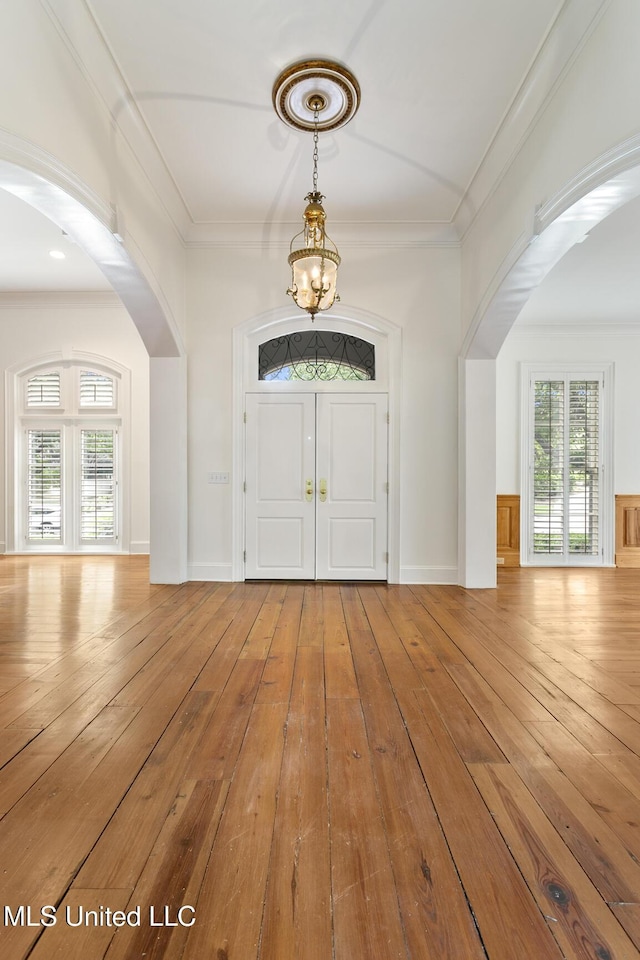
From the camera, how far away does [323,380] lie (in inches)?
228

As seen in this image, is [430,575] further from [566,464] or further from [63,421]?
[63,421]

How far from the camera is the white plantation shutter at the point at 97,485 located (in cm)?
770

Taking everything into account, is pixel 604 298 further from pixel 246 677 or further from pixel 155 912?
pixel 155 912

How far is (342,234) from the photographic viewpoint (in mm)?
5535

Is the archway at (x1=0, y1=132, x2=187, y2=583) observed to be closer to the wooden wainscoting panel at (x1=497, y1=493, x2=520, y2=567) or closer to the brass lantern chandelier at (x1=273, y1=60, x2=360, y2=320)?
the brass lantern chandelier at (x1=273, y1=60, x2=360, y2=320)

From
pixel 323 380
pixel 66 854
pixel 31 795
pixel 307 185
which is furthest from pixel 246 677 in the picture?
pixel 307 185

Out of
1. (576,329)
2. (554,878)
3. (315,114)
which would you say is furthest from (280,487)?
(576,329)

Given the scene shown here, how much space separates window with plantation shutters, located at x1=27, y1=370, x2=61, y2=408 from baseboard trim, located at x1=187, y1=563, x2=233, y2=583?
386cm

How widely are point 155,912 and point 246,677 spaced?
1.63 metres

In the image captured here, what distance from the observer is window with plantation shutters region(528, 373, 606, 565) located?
25.4 ft

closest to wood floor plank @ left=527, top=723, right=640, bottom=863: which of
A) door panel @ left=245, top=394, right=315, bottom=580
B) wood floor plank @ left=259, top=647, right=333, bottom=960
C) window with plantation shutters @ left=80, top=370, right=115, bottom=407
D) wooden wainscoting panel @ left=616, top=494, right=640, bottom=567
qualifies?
wood floor plank @ left=259, top=647, right=333, bottom=960

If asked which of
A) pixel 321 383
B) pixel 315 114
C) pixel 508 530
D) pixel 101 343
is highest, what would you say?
pixel 315 114

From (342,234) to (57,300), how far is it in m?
4.54

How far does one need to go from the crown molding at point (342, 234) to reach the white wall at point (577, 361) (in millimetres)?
2746
